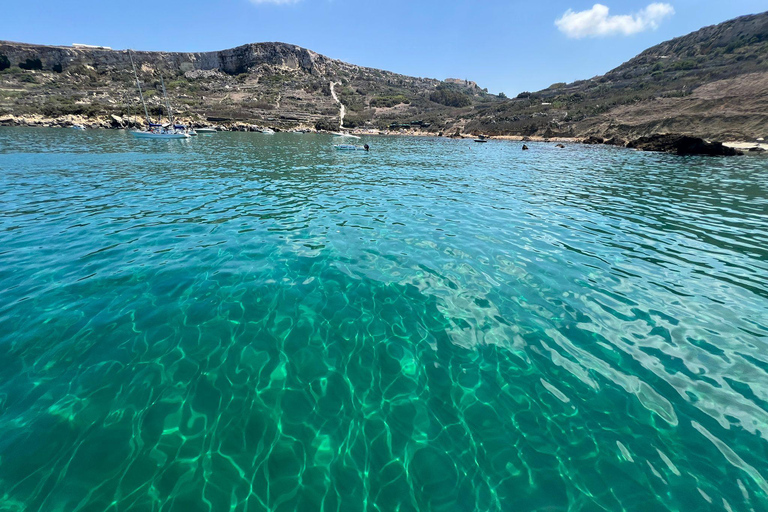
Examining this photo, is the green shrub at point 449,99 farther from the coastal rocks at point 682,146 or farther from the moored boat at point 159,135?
the moored boat at point 159,135

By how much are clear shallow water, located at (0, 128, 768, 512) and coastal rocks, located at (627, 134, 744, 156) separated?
44.2 m

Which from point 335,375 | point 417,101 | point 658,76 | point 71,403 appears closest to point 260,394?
point 335,375

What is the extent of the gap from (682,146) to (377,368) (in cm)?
6351

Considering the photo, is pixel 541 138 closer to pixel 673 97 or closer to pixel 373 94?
pixel 673 97

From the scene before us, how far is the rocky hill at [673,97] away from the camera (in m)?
55.6

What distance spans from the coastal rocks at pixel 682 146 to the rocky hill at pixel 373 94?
341 inches

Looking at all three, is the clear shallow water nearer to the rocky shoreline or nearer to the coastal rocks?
the coastal rocks

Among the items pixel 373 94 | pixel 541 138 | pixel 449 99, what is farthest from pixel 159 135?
pixel 449 99

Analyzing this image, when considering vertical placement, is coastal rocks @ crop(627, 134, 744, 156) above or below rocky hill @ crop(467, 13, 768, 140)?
below

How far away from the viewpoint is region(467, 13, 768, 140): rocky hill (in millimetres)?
55609

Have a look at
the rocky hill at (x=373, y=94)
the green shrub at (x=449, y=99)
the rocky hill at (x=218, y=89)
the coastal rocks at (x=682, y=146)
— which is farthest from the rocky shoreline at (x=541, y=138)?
the green shrub at (x=449, y=99)

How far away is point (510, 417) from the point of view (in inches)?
183

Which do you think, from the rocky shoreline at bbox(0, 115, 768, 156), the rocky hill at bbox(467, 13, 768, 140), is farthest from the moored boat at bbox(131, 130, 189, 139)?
the rocky hill at bbox(467, 13, 768, 140)

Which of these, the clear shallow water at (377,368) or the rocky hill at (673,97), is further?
the rocky hill at (673,97)
